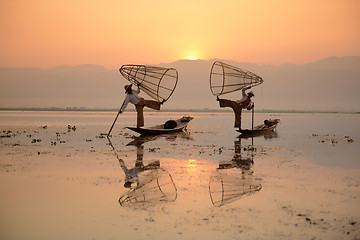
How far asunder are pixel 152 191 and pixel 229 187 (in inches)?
90.6

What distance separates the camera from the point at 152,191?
11.1 metres

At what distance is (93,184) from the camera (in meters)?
12.0

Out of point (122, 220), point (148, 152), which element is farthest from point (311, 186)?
point (148, 152)

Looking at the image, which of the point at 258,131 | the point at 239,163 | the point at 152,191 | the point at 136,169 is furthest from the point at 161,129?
the point at 152,191

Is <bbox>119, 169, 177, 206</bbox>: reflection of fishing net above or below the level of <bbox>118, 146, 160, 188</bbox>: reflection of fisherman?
above

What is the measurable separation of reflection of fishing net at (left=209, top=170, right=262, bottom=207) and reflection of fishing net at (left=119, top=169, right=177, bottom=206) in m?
1.13

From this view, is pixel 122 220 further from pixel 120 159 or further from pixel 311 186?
pixel 120 159

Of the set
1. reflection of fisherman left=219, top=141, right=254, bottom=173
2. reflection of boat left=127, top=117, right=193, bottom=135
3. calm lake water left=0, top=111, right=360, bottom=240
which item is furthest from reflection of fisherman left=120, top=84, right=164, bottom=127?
reflection of fisherman left=219, top=141, right=254, bottom=173

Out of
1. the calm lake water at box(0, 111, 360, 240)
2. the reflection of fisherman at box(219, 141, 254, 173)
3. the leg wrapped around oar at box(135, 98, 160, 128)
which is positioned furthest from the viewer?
the leg wrapped around oar at box(135, 98, 160, 128)

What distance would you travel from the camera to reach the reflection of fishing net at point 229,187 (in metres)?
10.4

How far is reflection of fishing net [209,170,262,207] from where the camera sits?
10.4 m

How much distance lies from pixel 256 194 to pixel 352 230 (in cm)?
323

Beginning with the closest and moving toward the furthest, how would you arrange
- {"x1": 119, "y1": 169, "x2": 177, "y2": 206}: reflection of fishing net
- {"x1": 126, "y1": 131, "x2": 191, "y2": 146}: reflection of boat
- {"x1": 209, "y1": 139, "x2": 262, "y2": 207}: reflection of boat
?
{"x1": 119, "y1": 169, "x2": 177, "y2": 206}: reflection of fishing net < {"x1": 209, "y1": 139, "x2": 262, "y2": 207}: reflection of boat < {"x1": 126, "y1": 131, "x2": 191, "y2": 146}: reflection of boat

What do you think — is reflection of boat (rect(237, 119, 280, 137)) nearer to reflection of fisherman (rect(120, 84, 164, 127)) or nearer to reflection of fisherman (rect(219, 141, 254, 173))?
reflection of fisherman (rect(120, 84, 164, 127))
